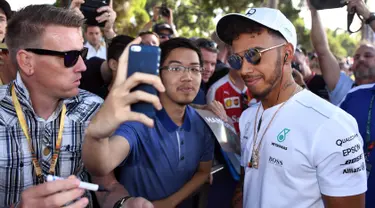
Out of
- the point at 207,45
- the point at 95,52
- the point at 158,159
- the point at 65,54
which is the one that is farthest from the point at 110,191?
the point at 95,52

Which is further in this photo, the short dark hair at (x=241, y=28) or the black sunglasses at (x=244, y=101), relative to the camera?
the black sunglasses at (x=244, y=101)

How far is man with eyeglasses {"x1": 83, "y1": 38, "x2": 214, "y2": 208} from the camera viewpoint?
2.41 m

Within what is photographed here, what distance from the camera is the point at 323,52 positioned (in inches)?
161

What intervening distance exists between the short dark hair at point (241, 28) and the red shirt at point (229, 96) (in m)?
2.08

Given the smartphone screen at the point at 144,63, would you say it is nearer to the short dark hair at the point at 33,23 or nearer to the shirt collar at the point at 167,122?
the short dark hair at the point at 33,23

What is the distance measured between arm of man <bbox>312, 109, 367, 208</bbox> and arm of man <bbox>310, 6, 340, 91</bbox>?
2203 mm

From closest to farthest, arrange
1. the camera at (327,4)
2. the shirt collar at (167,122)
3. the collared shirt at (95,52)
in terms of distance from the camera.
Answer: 1. the shirt collar at (167,122)
2. the camera at (327,4)
3. the collared shirt at (95,52)

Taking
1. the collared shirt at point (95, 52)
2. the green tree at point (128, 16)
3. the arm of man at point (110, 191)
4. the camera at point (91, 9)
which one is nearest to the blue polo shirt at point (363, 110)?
the arm of man at point (110, 191)

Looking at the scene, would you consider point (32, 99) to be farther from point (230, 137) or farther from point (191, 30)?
point (191, 30)

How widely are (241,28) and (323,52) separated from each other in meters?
2.10

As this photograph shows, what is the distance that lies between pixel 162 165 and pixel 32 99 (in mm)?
899

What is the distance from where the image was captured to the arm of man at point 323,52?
398cm

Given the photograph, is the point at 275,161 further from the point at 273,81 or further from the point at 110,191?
the point at 110,191

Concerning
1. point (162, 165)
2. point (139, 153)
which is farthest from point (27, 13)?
point (162, 165)
